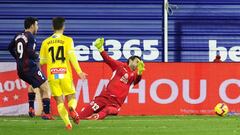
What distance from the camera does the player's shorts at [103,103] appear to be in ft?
43.9

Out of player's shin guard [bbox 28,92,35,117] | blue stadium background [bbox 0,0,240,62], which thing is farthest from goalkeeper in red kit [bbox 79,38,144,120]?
blue stadium background [bbox 0,0,240,62]

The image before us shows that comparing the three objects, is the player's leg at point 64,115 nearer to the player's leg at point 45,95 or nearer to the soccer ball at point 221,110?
the player's leg at point 45,95

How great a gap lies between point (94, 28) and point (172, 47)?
109 inches

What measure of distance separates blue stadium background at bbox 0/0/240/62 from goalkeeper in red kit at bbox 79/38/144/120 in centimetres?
1093

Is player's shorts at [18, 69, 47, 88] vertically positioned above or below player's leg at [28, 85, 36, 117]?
above

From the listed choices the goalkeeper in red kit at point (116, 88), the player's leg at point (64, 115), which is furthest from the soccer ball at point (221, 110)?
the player's leg at point (64, 115)

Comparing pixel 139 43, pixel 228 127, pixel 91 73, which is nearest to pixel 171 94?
pixel 91 73

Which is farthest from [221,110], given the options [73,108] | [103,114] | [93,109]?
[73,108]

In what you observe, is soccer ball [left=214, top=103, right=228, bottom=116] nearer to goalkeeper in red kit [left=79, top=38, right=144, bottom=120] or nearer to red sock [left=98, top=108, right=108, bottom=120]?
goalkeeper in red kit [left=79, top=38, right=144, bottom=120]

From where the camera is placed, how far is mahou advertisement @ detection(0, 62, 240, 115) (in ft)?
57.4

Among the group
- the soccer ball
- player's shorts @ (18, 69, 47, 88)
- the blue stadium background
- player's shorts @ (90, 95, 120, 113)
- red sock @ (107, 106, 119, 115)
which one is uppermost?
the blue stadium background

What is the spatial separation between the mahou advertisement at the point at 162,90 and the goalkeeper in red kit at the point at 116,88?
12.5 ft

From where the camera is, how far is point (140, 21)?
81.8 ft

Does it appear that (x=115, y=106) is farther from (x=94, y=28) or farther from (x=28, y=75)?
(x=94, y=28)
